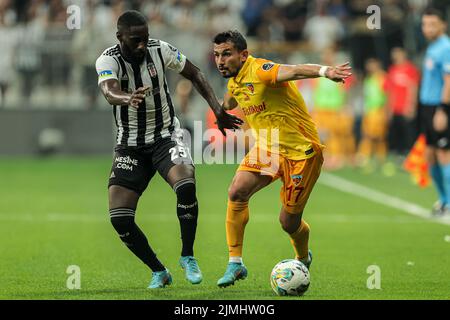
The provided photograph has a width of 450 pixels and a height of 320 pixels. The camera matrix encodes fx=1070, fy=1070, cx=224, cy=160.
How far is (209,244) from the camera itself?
12016 mm

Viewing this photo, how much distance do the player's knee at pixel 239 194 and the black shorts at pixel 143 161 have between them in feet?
1.41

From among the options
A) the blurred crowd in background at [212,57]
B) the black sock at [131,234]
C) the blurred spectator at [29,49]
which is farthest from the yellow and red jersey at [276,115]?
the blurred spectator at [29,49]

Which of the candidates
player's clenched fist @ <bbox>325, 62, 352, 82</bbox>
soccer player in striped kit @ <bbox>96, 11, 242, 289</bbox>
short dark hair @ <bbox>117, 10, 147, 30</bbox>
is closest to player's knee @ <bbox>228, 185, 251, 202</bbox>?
soccer player in striped kit @ <bbox>96, 11, 242, 289</bbox>

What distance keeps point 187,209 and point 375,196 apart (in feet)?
31.1

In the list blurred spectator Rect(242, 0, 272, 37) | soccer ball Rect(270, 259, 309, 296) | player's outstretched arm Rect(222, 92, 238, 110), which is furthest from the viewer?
blurred spectator Rect(242, 0, 272, 37)

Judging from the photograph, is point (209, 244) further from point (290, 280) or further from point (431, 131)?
point (431, 131)

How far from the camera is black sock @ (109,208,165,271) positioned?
8.78 m

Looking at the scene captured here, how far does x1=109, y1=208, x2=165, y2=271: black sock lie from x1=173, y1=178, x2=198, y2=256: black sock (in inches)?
11.4

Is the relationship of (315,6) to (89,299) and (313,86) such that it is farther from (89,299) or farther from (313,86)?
(89,299)

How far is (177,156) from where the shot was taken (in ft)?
29.5

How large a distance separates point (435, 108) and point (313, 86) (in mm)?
11358

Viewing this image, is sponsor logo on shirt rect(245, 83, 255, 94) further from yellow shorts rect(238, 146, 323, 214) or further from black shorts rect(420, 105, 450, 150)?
black shorts rect(420, 105, 450, 150)

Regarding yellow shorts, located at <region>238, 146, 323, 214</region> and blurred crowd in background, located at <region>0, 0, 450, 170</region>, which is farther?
blurred crowd in background, located at <region>0, 0, 450, 170</region>
